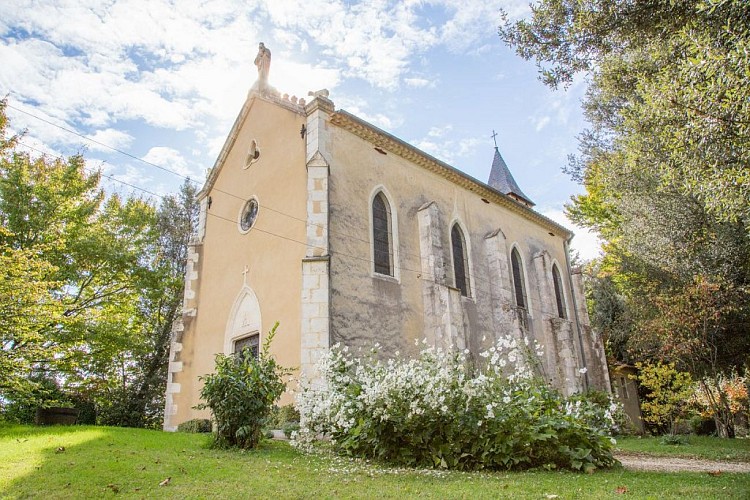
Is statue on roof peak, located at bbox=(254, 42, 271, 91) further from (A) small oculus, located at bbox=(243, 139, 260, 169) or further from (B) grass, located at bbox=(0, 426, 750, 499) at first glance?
(B) grass, located at bbox=(0, 426, 750, 499)

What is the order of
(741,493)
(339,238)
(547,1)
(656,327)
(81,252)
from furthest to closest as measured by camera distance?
(81,252), (656,327), (339,238), (547,1), (741,493)

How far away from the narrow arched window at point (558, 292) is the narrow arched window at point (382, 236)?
10450 millimetres

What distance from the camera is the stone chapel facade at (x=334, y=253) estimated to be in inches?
476

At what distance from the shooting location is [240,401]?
8086 millimetres

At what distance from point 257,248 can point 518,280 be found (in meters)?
10.6

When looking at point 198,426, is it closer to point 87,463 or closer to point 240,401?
point 240,401

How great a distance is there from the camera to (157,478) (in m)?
5.72

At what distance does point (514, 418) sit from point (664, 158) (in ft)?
24.6

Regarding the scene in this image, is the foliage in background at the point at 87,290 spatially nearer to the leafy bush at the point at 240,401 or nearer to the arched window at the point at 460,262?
the leafy bush at the point at 240,401

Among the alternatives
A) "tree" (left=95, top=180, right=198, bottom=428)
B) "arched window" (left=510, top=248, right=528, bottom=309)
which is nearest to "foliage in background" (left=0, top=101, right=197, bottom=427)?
"tree" (left=95, top=180, right=198, bottom=428)

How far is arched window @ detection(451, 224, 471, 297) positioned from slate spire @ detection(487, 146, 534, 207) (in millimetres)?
9748

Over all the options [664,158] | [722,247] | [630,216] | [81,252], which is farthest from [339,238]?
[81,252]

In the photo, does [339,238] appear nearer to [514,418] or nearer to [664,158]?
[514,418]

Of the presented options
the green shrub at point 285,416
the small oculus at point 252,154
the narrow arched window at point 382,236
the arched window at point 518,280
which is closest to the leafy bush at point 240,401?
the green shrub at point 285,416
